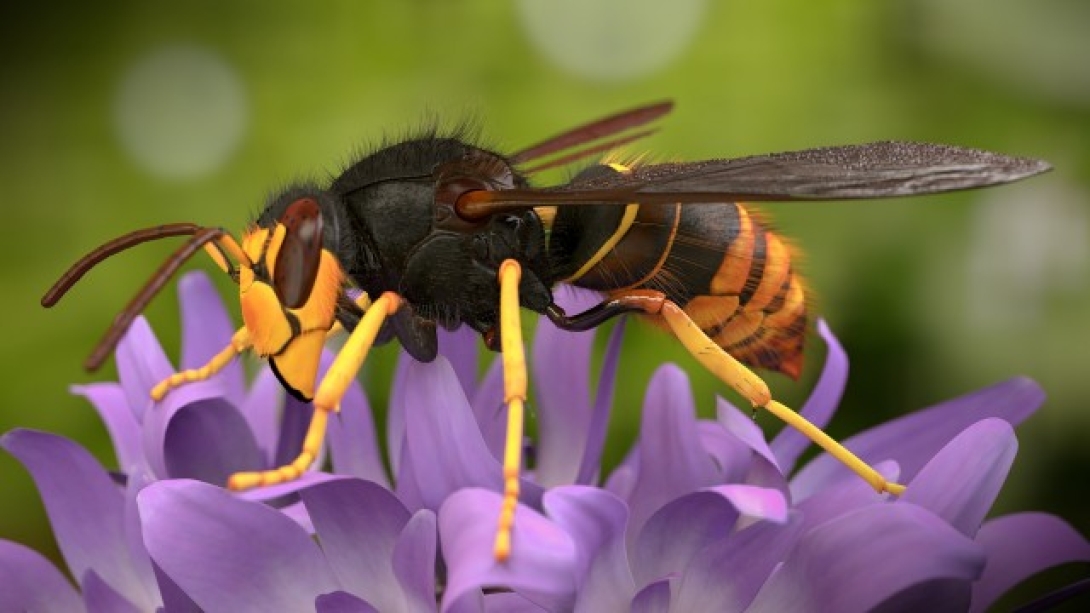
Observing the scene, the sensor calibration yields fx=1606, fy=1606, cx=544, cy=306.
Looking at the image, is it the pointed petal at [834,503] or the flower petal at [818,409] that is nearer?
the pointed petal at [834,503]

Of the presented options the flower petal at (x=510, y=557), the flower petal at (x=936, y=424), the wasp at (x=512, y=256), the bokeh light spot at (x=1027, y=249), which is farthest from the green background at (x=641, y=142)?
the flower petal at (x=510, y=557)

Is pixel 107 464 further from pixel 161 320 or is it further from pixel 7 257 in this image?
pixel 7 257

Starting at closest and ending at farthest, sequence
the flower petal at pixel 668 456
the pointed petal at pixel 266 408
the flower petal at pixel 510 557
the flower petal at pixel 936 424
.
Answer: the flower petal at pixel 510 557 < the flower petal at pixel 668 456 < the flower petal at pixel 936 424 < the pointed petal at pixel 266 408

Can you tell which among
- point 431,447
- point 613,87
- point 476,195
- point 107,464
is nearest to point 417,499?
point 431,447

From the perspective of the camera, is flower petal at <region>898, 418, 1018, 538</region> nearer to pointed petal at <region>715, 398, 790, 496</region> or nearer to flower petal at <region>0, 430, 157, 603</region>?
pointed petal at <region>715, 398, 790, 496</region>

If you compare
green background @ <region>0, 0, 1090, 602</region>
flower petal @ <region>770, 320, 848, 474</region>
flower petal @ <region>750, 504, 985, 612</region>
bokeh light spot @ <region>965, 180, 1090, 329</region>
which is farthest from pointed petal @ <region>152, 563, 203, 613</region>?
bokeh light spot @ <region>965, 180, 1090, 329</region>

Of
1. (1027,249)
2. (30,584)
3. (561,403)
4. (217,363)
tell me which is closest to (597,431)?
(561,403)

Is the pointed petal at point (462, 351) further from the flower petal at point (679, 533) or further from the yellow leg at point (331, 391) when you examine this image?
the flower petal at point (679, 533)

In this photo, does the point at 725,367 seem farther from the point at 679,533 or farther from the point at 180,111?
the point at 180,111
